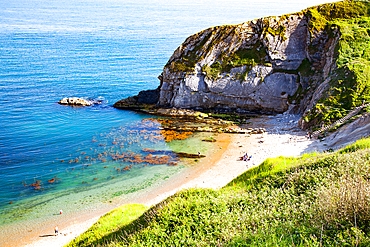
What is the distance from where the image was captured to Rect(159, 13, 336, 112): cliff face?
155 ft

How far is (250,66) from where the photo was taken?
5019cm

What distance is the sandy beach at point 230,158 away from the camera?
24453mm

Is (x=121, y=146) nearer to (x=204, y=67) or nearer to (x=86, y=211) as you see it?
(x=86, y=211)

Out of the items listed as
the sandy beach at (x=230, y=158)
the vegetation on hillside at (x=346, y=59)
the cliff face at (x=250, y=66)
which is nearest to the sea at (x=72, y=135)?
the sandy beach at (x=230, y=158)

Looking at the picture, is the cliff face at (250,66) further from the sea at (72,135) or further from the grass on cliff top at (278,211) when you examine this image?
the grass on cliff top at (278,211)

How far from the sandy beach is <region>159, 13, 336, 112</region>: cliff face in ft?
20.5

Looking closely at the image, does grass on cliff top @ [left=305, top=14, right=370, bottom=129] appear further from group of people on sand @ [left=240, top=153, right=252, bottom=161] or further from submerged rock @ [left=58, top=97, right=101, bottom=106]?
submerged rock @ [left=58, top=97, right=101, bottom=106]

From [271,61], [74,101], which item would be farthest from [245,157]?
[74,101]

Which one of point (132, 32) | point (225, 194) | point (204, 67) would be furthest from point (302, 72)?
point (132, 32)

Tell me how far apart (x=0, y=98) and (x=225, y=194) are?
6036 cm

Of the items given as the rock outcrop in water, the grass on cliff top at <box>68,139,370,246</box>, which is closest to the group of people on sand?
the rock outcrop in water

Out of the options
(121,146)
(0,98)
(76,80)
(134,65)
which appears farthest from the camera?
(134,65)

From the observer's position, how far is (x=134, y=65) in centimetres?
8644

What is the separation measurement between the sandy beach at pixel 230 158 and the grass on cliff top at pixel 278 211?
12820 millimetres
